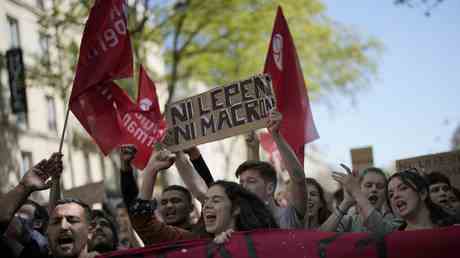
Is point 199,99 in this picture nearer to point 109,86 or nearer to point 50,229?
point 109,86

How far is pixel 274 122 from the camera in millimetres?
5500

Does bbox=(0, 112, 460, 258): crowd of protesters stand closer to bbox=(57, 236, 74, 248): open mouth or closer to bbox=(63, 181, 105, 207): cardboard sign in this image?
bbox=(57, 236, 74, 248): open mouth

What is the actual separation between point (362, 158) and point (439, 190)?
1.40 metres

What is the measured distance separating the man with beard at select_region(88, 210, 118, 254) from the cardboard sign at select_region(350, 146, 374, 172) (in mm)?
2173

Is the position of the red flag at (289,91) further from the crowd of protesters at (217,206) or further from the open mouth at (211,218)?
the open mouth at (211,218)

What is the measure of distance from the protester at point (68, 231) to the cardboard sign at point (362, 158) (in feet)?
10.2

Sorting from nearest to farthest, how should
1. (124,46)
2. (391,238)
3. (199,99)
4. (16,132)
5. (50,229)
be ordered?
(391,238), (50,229), (199,99), (124,46), (16,132)

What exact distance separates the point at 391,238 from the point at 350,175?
83 cm

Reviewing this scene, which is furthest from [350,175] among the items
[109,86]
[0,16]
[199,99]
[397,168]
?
[0,16]

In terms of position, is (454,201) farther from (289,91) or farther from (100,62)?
(100,62)

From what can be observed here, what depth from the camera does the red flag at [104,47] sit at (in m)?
6.65

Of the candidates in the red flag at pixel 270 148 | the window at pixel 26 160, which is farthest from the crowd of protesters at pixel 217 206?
the window at pixel 26 160

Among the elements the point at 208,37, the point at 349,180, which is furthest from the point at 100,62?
the point at 208,37

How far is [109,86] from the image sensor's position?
716cm
